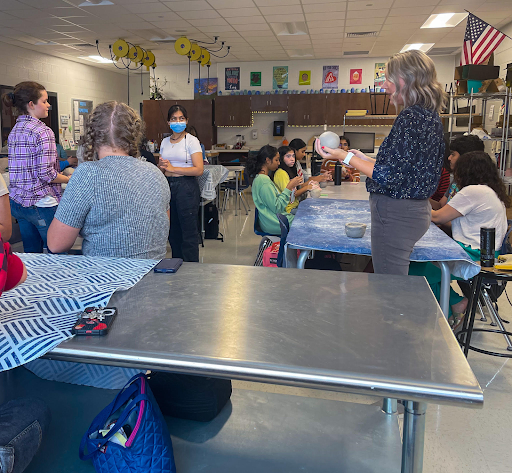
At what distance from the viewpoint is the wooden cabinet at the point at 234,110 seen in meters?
10.9

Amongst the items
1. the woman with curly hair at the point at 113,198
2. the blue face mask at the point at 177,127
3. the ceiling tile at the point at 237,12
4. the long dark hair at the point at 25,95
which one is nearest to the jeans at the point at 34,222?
the long dark hair at the point at 25,95

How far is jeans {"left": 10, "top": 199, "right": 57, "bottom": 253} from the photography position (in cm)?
289

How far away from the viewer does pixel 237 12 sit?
6.55 meters

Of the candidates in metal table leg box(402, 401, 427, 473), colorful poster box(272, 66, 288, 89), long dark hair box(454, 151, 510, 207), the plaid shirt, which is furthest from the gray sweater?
colorful poster box(272, 66, 288, 89)

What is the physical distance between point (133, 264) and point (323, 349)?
750 mm

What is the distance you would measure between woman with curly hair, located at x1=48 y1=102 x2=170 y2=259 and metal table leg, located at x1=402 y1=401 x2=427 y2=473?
3.62ft

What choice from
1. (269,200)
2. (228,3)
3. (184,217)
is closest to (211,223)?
(184,217)

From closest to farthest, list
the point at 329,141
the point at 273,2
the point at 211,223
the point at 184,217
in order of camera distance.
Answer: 1. the point at 329,141
2. the point at 184,217
3. the point at 211,223
4. the point at 273,2

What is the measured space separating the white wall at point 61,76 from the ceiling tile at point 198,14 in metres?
4.10

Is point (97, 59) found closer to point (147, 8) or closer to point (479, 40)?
point (147, 8)

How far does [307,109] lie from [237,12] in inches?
171

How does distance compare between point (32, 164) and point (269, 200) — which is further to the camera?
point (269, 200)

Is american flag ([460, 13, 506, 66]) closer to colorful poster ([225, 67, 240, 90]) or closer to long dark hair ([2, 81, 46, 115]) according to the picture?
long dark hair ([2, 81, 46, 115])

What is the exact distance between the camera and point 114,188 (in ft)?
5.25
